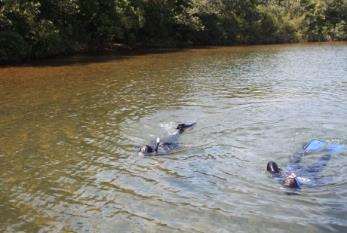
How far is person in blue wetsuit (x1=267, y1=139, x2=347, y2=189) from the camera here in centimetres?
1009

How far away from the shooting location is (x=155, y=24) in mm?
46125

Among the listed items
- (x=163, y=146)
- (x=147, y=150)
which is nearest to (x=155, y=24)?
(x=163, y=146)

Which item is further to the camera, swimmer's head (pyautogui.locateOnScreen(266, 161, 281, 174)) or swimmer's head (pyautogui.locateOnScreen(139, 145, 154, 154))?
swimmer's head (pyautogui.locateOnScreen(139, 145, 154, 154))

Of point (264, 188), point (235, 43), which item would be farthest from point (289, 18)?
point (264, 188)

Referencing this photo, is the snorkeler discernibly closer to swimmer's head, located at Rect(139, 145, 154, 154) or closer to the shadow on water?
swimmer's head, located at Rect(139, 145, 154, 154)

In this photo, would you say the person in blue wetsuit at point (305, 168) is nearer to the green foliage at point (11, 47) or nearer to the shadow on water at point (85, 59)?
the shadow on water at point (85, 59)

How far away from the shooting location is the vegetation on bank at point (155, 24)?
3084cm

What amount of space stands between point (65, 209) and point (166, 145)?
438 centimetres

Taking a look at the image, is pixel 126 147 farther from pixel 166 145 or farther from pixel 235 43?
pixel 235 43

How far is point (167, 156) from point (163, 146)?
1.98 ft

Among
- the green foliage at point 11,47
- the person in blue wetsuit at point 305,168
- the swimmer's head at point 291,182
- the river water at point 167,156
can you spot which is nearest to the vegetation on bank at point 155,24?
the green foliage at point 11,47

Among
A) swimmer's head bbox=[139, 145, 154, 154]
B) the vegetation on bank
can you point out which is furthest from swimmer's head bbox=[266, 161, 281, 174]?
the vegetation on bank

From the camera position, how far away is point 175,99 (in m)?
19.8

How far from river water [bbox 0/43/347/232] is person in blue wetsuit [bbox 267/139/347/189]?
0.23 meters
